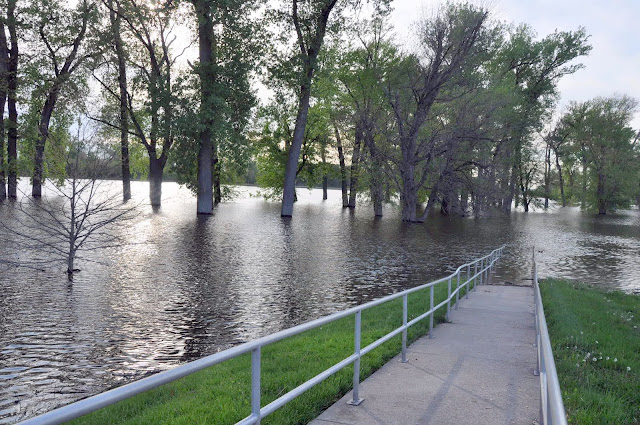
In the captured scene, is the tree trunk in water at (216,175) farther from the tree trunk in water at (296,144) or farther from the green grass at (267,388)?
the green grass at (267,388)

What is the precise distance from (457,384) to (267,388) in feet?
7.28

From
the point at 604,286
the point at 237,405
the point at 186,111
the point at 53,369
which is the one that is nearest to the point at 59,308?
the point at 53,369

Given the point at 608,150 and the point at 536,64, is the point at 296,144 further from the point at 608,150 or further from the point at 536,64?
the point at 608,150

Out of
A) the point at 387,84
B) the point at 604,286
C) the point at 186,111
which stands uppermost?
the point at 387,84

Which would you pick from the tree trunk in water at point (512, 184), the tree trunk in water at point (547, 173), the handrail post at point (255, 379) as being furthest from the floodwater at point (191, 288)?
the tree trunk in water at point (547, 173)

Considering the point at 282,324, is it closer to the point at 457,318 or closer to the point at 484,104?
the point at 457,318

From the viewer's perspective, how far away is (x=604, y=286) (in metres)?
19.4

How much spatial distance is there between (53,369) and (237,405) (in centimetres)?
432

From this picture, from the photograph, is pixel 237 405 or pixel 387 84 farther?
pixel 387 84

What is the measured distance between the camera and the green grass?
561 centimetres

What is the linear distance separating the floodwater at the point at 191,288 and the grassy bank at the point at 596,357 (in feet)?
18.1

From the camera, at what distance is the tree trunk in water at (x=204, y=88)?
37.0 meters

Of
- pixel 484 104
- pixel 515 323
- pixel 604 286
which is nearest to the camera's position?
pixel 515 323

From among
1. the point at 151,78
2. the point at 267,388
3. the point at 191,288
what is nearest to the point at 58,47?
the point at 151,78
